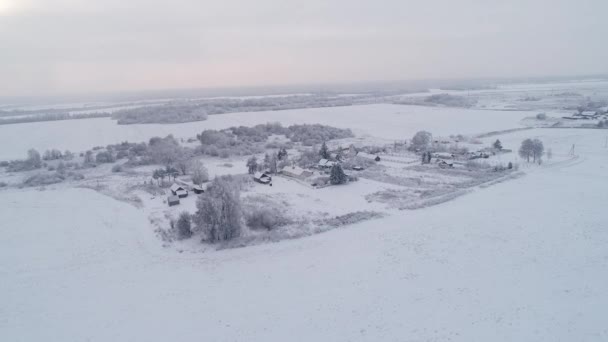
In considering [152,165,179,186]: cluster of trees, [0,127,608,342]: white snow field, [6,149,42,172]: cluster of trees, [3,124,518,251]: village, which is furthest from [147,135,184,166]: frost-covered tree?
[0,127,608,342]: white snow field

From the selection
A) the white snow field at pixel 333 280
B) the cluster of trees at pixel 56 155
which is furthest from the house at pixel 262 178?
the cluster of trees at pixel 56 155

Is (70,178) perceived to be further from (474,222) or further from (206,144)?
(474,222)

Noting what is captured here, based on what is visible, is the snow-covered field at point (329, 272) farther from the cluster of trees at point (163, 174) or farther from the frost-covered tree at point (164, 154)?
the frost-covered tree at point (164, 154)

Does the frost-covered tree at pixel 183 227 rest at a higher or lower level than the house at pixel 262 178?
lower

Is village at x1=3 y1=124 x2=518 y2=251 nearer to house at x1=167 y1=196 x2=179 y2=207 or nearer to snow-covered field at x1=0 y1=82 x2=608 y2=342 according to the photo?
house at x1=167 y1=196 x2=179 y2=207

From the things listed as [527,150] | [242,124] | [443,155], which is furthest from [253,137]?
[527,150]

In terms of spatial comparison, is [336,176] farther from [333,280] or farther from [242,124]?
[242,124]

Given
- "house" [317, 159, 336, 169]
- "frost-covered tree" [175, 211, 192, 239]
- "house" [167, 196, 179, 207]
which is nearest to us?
"frost-covered tree" [175, 211, 192, 239]
